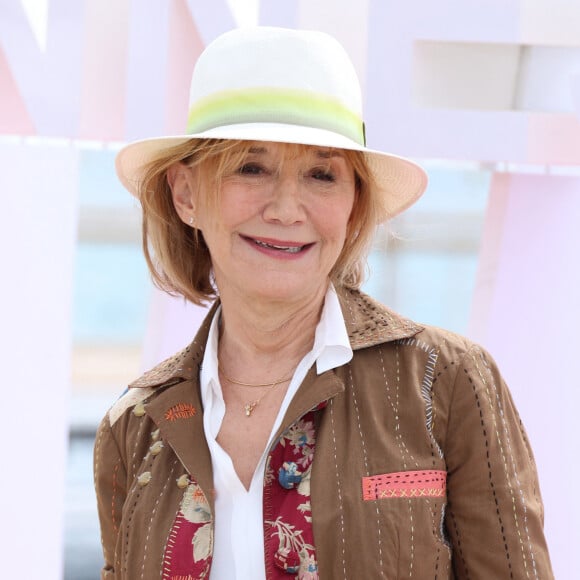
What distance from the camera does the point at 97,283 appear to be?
14664 mm

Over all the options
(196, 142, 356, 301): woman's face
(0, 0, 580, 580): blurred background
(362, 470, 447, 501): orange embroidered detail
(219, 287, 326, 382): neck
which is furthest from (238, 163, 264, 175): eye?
(0, 0, 580, 580): blurred background

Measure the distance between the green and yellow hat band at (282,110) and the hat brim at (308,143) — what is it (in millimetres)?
20

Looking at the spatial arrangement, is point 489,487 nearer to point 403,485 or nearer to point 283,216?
point 403,485

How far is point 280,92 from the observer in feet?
5.94

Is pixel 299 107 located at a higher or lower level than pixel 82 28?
lower

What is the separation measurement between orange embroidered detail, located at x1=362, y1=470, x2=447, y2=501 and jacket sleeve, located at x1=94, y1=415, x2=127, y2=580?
0.61 meters

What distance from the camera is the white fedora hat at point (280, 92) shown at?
1.79 meters

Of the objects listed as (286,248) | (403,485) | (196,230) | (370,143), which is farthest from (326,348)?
(370,143)

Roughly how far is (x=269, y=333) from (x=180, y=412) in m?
0.24

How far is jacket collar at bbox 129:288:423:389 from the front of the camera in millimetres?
1842

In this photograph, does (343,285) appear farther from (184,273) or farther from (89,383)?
(89,383)

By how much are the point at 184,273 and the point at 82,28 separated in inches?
44.0

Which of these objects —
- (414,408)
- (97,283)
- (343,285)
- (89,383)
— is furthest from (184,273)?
(97,283)

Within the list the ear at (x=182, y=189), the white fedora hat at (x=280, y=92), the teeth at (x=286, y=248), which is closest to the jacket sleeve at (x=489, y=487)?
the teeth at (x=286, y=248)
